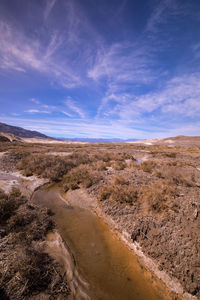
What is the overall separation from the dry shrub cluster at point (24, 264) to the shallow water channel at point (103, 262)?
2.83 ft

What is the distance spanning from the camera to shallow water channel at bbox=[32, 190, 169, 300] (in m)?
3.33

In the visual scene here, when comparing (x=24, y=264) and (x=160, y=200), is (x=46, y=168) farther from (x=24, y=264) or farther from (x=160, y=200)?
(x=160, y=200)

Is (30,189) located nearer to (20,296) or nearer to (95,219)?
(95,219)

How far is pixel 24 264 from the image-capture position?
301 cm

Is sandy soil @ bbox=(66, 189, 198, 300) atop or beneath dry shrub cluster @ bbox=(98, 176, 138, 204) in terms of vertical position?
beneath

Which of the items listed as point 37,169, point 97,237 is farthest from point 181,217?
point 37,169

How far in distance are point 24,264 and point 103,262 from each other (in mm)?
2356

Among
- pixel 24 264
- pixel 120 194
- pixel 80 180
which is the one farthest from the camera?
pixel 80 180

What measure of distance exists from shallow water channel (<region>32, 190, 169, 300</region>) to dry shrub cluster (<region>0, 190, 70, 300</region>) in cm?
86

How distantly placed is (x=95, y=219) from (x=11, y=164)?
12.3 meters

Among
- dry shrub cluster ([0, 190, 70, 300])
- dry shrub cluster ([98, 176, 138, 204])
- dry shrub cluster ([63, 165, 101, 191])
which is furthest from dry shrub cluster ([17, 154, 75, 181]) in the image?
dry shrub cluster ([0, 190, 70, 300])

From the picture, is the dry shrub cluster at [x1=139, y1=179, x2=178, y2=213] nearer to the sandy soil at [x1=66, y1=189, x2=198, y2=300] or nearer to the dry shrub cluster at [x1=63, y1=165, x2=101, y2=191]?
the sandy soil at [x1=66, y1=189, x2=198, y2=300]

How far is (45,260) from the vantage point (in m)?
3.49

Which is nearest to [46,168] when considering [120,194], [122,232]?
[120,194]
